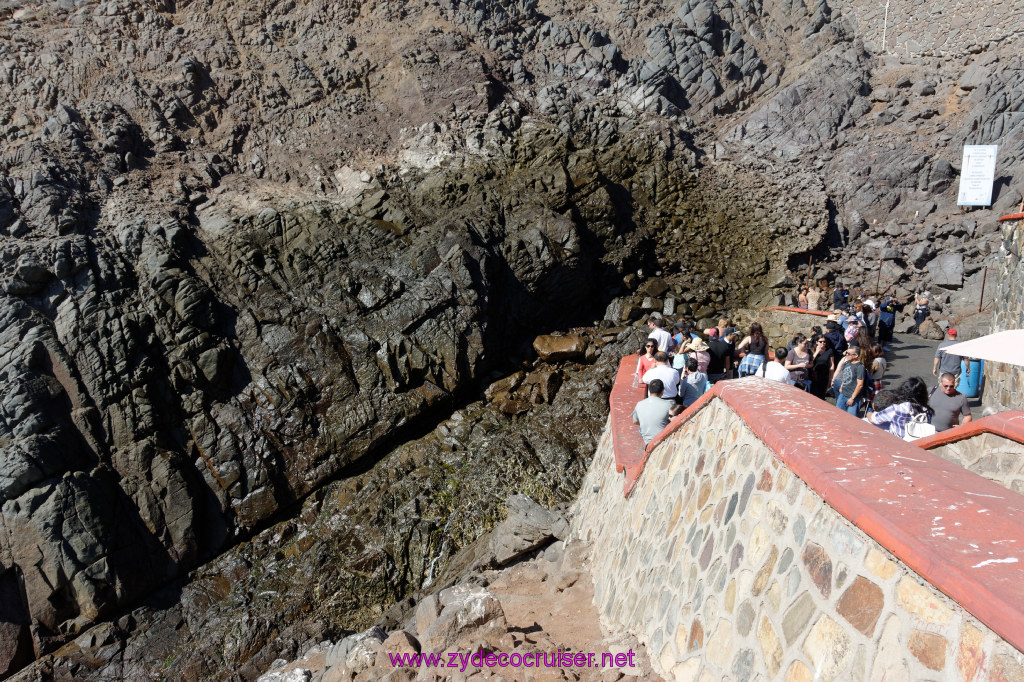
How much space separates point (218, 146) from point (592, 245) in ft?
41.2

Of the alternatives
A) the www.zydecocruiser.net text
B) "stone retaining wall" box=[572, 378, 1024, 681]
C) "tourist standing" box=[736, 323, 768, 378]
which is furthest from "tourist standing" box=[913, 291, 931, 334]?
Result: the www.zydecocruiser.net text

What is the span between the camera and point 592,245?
18547 millimetres

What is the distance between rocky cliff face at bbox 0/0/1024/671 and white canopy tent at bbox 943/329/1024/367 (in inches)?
314

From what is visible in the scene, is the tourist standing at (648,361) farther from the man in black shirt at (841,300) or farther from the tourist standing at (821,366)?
the man in black shirt at (841,300)

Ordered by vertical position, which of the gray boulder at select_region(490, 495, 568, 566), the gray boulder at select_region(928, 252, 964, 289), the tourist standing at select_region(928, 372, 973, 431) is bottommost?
the gray boulder at select_region(490, 495, 568, 566)

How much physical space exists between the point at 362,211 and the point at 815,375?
12.9 metres

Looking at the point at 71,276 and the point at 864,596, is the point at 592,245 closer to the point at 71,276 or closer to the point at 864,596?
the point at 71,276

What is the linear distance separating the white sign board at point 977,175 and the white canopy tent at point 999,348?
14993 millimetres

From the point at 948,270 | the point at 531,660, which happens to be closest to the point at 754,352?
the point at 531,660

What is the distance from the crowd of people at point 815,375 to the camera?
550 cm

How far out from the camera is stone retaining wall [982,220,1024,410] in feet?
27.9

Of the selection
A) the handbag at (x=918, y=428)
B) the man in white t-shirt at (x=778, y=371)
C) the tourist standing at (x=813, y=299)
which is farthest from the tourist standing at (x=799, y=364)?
the tourist standing at (x=813, y=299)

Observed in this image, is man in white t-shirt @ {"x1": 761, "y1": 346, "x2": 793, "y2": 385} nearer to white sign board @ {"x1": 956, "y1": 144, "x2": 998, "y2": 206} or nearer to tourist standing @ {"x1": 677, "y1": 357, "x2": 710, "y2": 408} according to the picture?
tourist standing @ {"x1": 677, "y1": 357, "x2": 710, "y2": 408}

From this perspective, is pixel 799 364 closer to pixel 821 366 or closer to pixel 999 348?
pixel 821 366
